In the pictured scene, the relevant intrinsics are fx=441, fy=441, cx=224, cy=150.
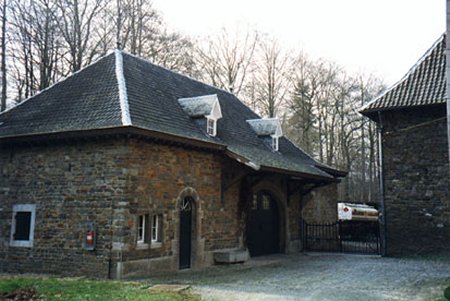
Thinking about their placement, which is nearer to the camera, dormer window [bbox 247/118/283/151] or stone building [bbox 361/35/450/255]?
stone building [bbox 361/35/450/255]

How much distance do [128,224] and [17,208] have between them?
3671 millimetres

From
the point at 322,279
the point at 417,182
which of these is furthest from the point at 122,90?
the point at 417,182

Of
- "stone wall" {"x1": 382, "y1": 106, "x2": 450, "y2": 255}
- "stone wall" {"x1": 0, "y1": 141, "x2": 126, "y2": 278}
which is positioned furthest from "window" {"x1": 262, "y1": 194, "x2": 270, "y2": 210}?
"stone wall" {"x1": 0, "y1": 141, "x2": 126, "y2": 278}

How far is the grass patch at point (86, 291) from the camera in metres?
7.43

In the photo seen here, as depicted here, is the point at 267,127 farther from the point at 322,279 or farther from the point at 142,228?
the point at 322,279

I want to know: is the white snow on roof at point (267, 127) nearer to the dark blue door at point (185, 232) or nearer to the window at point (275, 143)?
the window at point (275, 143)

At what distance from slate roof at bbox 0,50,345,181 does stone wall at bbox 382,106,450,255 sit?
9.96ft

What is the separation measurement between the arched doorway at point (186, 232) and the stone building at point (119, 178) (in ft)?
0.13

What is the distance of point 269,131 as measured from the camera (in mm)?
17984

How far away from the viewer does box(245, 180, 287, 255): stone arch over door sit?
51.4ft

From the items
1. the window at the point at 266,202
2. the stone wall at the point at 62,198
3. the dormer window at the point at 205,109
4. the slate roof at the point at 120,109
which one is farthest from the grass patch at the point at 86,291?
the window at the point at 266,202

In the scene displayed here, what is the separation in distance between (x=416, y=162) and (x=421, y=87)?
8.94 feet

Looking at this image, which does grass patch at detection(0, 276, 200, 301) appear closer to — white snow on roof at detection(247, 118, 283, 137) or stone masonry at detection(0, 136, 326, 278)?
stone masonry at detection(0, 136, 326, 278)

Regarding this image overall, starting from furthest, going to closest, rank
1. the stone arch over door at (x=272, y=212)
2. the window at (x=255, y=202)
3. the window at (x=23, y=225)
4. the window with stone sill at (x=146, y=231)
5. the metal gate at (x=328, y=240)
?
the metal gate at (x=328, y=240), the window at (x=255, y=202), the stone arch over door at (x=272, y=212), the window at (x=23, y=225), the window with stone sill at (x=146, y=231)
